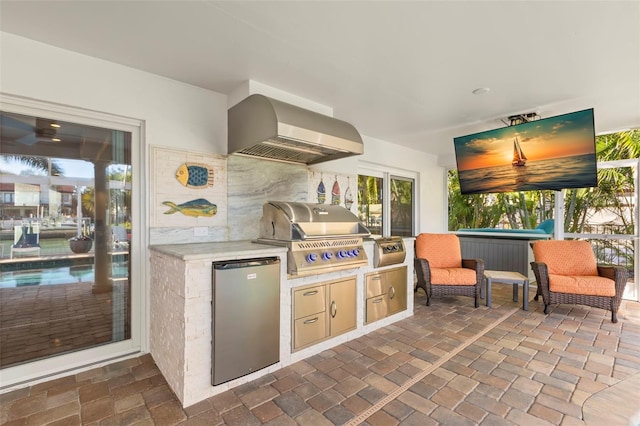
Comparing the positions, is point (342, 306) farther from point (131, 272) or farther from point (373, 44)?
point (373, 44)

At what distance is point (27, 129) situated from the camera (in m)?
2.46

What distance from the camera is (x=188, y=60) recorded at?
8.80ft

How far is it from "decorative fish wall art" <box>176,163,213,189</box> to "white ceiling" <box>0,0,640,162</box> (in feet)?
2.82

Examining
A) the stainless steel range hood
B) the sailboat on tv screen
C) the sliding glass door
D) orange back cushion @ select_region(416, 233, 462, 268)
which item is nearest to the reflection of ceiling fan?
the sliding glass door

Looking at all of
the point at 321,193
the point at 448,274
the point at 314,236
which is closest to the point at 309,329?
the point at 314,236

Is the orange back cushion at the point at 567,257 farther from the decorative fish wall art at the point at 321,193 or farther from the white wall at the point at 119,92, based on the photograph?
the white wall at the point at 119,92

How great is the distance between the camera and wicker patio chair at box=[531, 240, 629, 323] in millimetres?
3619

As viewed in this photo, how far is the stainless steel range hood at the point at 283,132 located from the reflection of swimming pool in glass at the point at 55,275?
161 centimetres

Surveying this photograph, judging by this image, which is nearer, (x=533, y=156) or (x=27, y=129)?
(x=27, y=129)

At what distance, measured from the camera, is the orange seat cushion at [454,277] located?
13.6 ft

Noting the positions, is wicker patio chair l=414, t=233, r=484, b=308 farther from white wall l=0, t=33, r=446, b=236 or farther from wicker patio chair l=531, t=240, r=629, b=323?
white wall l=0, t=33, r=446, b=236

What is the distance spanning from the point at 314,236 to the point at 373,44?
170 centimetres

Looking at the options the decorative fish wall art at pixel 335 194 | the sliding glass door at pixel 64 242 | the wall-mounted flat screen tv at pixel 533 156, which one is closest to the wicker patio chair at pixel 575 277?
the wall-mounted flat screen tv at pixel 533 156

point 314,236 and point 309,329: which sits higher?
point 314,236
